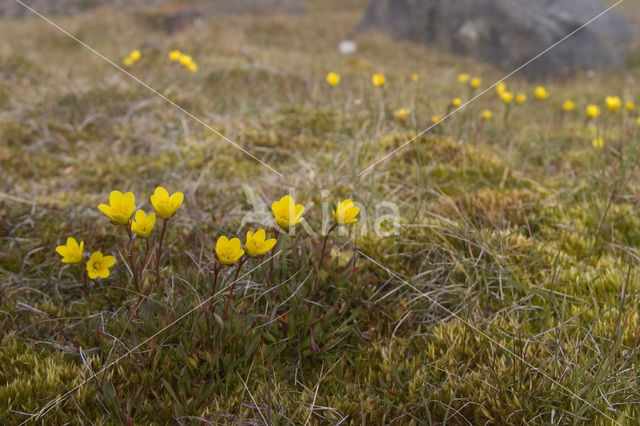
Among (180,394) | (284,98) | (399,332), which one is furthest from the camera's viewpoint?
(284,98)

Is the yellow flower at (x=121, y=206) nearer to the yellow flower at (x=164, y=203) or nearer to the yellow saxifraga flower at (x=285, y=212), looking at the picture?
the yellow flower at (x=164, y=203)

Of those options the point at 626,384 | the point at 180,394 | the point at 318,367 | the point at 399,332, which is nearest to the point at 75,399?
the point at 180,394

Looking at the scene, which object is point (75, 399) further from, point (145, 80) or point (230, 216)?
point (145, 80)

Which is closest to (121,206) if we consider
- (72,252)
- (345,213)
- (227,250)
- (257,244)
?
(72,252)

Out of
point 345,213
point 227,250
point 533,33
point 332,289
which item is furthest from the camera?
point 533,33

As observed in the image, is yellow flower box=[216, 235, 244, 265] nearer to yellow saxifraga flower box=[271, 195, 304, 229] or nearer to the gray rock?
yellow saxifraga flower box=[271, 195, 304, 229]

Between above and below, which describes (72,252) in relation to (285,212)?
below

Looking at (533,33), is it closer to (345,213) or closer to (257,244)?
(345,213)
